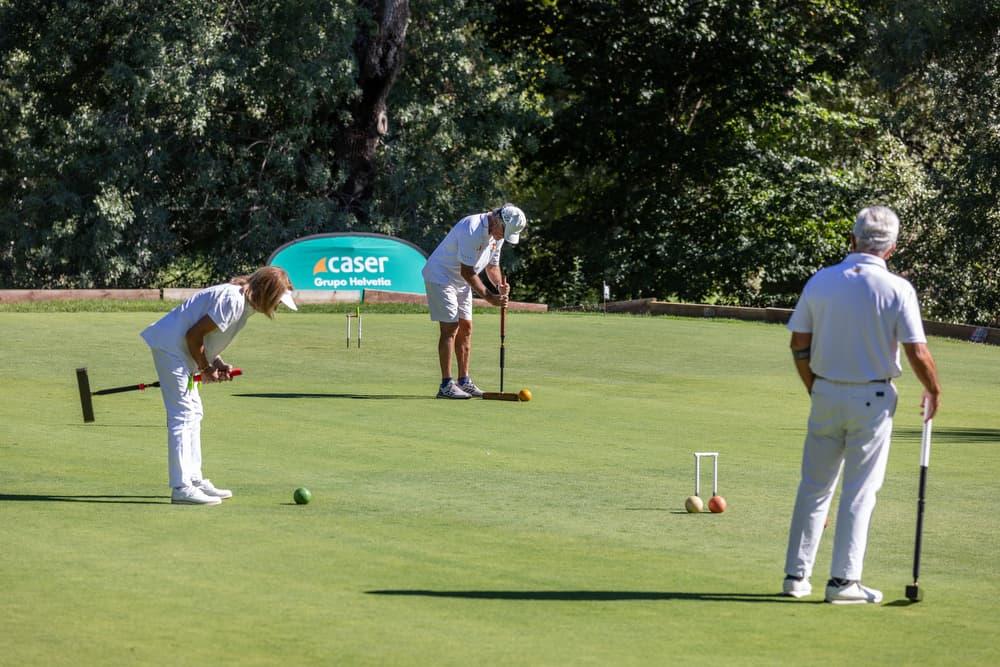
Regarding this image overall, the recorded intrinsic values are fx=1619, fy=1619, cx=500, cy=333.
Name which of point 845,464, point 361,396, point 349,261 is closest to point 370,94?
point 349,261

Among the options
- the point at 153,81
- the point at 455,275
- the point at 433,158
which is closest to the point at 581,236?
the point at 433,158

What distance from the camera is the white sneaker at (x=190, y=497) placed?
9.48m

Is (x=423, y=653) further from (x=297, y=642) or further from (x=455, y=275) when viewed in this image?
(x=455, y=275)

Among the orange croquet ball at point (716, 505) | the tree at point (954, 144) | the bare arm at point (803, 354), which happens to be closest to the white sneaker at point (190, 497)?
the orange croquet ball at point (716, 505)

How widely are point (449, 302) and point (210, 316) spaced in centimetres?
629

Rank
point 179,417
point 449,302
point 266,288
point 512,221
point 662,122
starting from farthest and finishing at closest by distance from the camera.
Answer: point 662,122 → point 449,302 → point 512,221 → point 179,417 → point 266,288

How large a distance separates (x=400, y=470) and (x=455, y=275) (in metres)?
4.60

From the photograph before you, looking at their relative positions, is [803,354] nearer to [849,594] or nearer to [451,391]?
[849,594]

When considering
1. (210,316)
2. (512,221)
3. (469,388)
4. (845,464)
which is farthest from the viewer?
(469,388)

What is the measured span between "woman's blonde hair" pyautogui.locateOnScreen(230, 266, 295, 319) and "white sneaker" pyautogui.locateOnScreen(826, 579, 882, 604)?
365 cm

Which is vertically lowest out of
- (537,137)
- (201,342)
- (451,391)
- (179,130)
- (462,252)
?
(451,391)

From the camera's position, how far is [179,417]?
9492 millimetres

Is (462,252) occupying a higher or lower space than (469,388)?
higher

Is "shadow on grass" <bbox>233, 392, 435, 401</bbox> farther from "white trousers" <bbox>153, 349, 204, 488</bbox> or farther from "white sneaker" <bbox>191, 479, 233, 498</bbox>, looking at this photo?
"white trousers" <bbox>153, 349, 204, 488</bbox>
